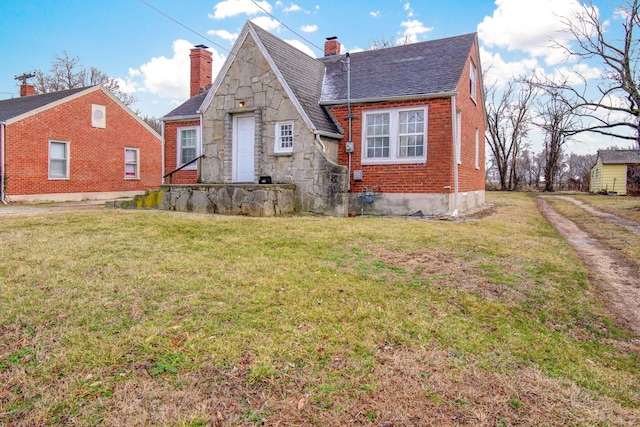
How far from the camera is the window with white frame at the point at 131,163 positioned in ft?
74.2

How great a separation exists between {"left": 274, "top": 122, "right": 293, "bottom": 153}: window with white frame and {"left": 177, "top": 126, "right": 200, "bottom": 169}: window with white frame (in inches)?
226

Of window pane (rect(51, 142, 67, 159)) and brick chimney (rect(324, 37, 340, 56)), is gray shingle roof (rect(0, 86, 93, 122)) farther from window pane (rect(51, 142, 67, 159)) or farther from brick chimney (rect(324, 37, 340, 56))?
brick chimney (rect(324, 37, 340, 56))

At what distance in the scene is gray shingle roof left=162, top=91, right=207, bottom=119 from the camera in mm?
17591

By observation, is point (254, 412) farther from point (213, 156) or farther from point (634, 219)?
point (634, 219)

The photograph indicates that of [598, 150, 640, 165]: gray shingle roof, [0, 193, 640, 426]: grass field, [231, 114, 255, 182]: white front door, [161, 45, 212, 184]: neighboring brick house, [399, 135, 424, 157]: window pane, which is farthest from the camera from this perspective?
[598, 150, 640, 165]: gray shingle roof

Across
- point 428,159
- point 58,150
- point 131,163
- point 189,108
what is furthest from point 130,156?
point 428,159

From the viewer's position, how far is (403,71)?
14.0 metres

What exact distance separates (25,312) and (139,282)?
3.74ft

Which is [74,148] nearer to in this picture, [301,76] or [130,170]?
[130,170]

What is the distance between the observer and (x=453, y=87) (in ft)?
39.5

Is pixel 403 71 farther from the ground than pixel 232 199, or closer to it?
farther from the ground

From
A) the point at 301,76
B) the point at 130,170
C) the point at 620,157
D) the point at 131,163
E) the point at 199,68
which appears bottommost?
the point at 130,170

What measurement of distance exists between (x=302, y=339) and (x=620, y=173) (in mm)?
39498

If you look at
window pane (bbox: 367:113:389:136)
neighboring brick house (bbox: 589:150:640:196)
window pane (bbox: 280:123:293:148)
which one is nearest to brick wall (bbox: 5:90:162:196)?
window pane (bbox: 280:123:293:148)
